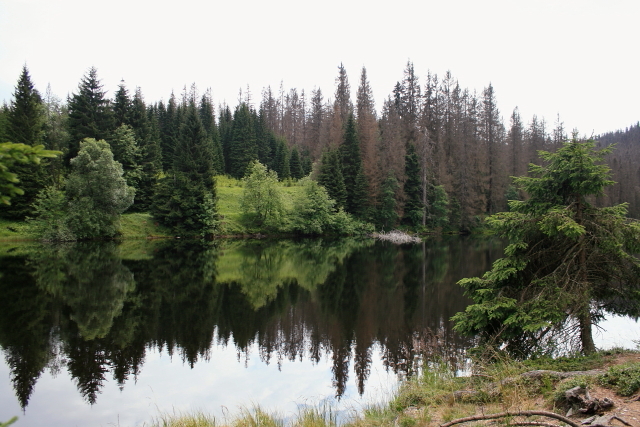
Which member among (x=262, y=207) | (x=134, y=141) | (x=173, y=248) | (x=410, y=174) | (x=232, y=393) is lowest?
(x=232, y=393)

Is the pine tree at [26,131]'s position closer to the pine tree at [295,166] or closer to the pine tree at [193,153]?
the pine tree at [193,153]

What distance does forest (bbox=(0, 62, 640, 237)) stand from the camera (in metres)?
38.4

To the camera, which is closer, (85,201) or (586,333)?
(586,333)

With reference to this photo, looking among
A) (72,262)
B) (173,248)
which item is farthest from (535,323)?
(173,248)

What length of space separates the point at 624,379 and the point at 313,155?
6993cm

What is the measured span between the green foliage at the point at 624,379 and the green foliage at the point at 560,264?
1747 millimetres

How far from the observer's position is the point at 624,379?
509cm

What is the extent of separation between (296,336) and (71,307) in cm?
810

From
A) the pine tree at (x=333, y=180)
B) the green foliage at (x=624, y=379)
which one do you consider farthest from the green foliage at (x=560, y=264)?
the pine tree at (x=333, y=180)

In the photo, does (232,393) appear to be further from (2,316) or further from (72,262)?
(72,262)

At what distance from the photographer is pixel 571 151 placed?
26.7 ft

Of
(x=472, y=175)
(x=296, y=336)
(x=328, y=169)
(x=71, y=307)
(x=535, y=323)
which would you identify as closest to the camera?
(x=535, y=323)

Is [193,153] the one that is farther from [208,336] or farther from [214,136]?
[208,336]

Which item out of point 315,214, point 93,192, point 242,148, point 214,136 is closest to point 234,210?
point 315,214
